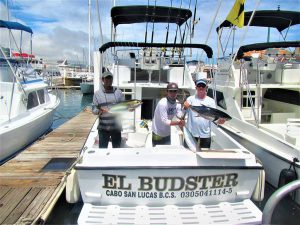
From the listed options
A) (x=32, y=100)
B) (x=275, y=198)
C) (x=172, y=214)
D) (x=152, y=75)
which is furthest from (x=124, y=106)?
(x=32, y=100)

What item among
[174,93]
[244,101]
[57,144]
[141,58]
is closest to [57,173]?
[57,144]

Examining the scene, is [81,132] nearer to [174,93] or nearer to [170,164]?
[174,93]

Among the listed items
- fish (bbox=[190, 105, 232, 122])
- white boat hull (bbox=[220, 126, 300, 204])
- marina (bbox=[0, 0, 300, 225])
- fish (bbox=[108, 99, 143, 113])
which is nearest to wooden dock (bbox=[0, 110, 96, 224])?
marina (bbox=[0, 0, 300, 225])

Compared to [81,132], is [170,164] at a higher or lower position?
higher

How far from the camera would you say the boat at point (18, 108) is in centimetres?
705

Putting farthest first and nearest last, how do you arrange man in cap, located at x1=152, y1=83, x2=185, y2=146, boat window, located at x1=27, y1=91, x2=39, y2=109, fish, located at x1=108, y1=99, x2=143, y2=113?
boat window, located at x1=27, y1=91, x2=39, y2=109 < man in cap, located at x1=152, y1=83, x2=185, y2=146 < fish, located at x1=108, y1=99, x2=143, y2=113

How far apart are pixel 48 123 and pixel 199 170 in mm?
8621

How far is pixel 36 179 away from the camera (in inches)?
205

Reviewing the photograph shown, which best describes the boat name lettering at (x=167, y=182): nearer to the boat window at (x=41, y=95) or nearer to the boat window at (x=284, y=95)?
the boat window at (x=284, y=95)

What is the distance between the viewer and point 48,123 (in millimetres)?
10664

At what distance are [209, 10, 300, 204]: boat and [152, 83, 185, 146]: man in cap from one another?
6.29 ft

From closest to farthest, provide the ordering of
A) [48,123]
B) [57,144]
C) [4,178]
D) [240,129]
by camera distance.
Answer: [4,178] → [240,129] → [57,144] → [48,123]

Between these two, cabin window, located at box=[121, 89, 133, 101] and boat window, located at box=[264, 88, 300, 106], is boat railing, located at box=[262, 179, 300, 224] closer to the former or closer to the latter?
cabin window, located at box=[121, 89, 133, 101]

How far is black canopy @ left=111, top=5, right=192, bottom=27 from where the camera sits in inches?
271
